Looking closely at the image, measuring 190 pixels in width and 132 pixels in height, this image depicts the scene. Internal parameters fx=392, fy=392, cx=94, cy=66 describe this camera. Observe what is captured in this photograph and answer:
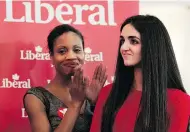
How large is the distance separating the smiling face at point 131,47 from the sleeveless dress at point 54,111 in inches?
17.8

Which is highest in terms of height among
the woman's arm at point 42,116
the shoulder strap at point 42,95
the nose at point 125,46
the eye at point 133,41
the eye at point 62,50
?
the eye at point 133,41

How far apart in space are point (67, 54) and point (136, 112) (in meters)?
0.55

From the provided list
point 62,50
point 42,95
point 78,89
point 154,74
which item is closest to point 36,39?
point 62,50

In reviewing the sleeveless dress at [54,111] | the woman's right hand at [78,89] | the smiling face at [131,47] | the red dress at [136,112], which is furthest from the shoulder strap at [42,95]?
the smiling face at [131,47]

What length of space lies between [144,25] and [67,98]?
615 mm

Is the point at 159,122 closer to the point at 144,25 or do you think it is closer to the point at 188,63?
the point at 144,25

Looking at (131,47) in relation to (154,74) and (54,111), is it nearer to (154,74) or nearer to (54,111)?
(154,74)

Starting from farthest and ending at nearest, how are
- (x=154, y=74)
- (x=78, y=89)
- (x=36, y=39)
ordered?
(x=36, y=39) < (x=78, y=89) < (x=154, y=74)

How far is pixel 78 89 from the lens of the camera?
1730 millimetres

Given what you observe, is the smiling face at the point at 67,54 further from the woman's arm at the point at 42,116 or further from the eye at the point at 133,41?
the eye at the point at 133,41

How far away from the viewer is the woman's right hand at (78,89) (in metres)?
1.73

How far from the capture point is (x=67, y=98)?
191 cm

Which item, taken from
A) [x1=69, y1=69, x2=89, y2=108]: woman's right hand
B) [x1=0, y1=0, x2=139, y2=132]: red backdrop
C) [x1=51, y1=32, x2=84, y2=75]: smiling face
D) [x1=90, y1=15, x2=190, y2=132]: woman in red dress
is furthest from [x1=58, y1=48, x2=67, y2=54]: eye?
[x1=90, y1=15, x2=190, y2=132]: woman in red dress

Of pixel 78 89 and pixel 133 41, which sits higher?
pixel 133 41
